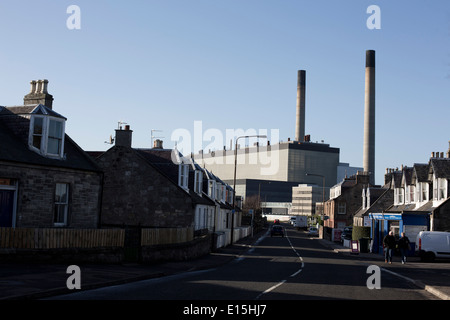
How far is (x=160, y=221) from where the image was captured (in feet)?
125

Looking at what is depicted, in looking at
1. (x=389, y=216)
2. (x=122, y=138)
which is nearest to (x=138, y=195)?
(x=122, y=138)

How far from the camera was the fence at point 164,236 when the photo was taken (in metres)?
25.0

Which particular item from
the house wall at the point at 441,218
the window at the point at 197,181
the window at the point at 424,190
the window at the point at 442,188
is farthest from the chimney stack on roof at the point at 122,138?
the window at the point at 424,190

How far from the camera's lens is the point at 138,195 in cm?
3834

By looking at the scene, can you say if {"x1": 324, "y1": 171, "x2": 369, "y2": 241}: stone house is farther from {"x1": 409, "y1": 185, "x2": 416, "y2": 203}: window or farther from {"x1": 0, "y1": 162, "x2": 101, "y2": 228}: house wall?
{"x1": 0, "y1": 162, "x2": 101, "y2": 228}: house wall

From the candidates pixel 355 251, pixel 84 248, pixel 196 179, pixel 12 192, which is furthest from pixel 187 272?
pixel 196 179

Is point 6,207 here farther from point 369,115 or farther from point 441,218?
point 369,115

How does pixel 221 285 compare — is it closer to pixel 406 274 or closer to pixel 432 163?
pixel 406 274

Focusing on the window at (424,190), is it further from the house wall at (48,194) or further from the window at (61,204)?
the window at (61,204)

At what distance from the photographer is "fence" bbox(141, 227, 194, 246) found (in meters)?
25.0

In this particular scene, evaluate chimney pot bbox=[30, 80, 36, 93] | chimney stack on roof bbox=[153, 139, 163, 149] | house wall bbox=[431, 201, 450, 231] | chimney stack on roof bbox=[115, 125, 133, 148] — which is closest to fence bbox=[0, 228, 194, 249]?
chimney pot bbox=[30, 80, 36, 93]

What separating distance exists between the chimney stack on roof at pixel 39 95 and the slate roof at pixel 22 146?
10.8 feet
